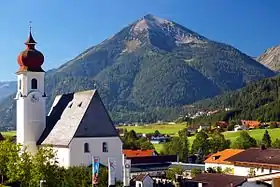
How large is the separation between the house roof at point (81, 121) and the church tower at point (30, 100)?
1.67 metres

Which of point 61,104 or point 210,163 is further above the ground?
point 61,104

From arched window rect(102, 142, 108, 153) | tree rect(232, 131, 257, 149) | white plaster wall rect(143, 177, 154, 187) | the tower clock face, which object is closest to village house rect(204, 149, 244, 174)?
tree rect(232, 131, 257, 149)

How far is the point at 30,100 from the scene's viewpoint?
193ft

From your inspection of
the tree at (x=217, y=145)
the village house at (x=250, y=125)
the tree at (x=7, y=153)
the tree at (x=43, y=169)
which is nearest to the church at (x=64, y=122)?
the tree at (x=43, y=169)

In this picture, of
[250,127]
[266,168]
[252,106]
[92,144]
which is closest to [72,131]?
[92,144]

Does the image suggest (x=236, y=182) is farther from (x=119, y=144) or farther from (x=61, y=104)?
(x=61, y=104)

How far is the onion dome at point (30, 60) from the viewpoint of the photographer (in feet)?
194

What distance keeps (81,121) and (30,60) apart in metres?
10.9

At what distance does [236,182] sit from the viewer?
45781 mm

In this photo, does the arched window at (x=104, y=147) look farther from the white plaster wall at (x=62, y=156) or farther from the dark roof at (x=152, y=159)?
the dark roof at (x=152, y=159)

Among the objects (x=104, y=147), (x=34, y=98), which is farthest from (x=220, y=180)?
(x=34, y=98)

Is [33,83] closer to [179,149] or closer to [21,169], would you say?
[21,169]

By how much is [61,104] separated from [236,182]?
74.6 feet

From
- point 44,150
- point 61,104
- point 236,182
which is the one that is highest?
point 61,104
